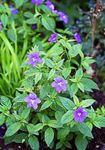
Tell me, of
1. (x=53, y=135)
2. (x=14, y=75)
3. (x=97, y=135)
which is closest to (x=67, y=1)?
(x=14, y=75)

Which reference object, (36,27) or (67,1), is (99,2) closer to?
(36,27)

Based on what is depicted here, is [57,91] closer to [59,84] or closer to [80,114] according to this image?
[59,84]

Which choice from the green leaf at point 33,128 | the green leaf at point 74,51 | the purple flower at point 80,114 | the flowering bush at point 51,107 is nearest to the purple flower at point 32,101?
the flowering bush at point 51,107

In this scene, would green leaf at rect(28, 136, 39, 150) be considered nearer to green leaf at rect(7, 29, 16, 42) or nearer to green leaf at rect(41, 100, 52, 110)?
green leaf at rect(41, 100, 52, 110)

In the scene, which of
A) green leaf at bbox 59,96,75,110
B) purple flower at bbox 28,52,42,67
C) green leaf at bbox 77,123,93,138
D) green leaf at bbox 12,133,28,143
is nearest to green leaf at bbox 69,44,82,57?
purple flower at bbox 28,52,42,67

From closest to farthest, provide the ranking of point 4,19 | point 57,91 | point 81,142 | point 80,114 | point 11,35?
point 80,114
point 57,91
point 81,142
point 4,19
point 11,35

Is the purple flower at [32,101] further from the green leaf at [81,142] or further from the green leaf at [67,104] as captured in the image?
the green leaf at [81,142]

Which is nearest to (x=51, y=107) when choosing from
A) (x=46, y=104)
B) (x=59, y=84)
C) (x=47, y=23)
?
(x=46, y=104)
